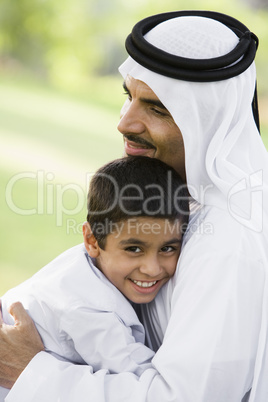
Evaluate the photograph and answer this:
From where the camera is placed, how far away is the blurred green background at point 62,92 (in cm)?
1080

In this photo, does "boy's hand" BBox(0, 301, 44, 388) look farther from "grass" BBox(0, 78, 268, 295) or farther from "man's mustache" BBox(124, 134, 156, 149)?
"grass" BBox(0, 78, 268, 295)

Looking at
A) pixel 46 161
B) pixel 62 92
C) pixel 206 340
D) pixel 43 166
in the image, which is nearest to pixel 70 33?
pixel 62 92

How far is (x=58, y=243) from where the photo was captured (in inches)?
343

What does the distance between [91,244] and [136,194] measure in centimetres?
33

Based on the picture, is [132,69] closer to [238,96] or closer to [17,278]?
[238,96]

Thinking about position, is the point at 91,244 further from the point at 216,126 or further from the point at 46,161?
the point at 46,161

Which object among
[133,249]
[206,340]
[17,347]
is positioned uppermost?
[133,249]

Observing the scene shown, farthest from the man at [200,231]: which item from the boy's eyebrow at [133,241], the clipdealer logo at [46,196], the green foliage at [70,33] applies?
the green foliage at [70,33]

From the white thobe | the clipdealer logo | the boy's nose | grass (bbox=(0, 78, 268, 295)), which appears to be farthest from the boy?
the clipdealer logo

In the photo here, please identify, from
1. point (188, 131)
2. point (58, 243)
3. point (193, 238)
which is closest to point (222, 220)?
point (193, 238)

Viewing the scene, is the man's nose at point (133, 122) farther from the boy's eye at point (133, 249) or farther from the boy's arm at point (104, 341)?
the boy's arm at point (104, 341)

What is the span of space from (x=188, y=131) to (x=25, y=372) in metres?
1.09

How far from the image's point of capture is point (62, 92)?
1636 centimetres

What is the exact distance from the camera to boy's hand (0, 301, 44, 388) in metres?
2.51
